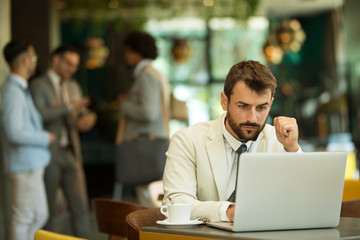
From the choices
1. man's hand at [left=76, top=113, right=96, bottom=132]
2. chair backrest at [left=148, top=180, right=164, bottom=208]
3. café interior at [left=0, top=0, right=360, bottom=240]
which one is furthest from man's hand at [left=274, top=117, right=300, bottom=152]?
café interior at [left=0, top=0, right=360, bottom=240]

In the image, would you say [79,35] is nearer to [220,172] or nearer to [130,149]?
[130,149]

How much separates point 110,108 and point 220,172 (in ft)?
21.5

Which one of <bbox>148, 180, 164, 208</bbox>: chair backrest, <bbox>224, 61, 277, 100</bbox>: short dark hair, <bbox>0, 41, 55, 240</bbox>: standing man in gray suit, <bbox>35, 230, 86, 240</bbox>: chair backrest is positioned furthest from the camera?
<bbox>0, 41, 55, 240</bbox>: standing man in gray suit

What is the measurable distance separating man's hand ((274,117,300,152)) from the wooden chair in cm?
71

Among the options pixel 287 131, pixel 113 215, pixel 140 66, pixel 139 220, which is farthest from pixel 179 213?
pixel 140 66

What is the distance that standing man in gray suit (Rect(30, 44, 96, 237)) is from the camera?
16.0 ft

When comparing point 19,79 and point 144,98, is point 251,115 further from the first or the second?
point 144,98

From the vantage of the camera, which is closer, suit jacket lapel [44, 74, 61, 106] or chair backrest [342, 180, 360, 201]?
chair backrest [342, 180, 360, 201]

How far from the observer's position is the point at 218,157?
2.55 metres

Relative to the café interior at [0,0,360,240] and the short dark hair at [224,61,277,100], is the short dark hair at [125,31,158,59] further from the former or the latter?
the short dark hair at [224,61,277,100]

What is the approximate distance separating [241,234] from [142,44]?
3449mm

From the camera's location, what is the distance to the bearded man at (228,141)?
2447 millimetres

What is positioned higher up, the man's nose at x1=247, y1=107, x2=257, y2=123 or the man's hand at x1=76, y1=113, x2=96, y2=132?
the man's nose at x1=247, y1=107, x2=257, y2=123

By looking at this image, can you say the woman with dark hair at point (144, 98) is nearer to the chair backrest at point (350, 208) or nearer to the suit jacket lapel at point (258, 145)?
the suit jacket lapel at point (258, 145)
